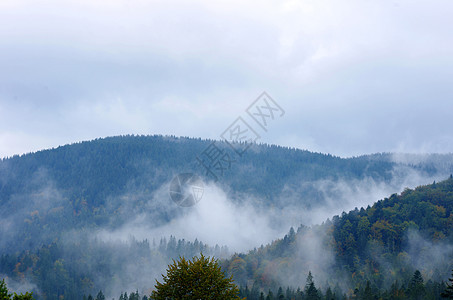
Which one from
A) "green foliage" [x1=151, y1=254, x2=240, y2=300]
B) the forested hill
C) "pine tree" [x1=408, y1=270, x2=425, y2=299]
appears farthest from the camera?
the forested hill

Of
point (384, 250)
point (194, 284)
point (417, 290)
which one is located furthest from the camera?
point (384, 250)

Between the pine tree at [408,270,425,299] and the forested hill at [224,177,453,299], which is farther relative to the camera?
the forested hill at [224,177,453,299]

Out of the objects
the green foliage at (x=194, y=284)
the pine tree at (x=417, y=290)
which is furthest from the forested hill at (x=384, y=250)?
the green foliage at (x=194, y=284)

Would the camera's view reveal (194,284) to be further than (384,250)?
No

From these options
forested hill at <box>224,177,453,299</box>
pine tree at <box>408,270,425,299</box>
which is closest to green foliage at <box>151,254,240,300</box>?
pine tree at <box>408,270,425,299</box>

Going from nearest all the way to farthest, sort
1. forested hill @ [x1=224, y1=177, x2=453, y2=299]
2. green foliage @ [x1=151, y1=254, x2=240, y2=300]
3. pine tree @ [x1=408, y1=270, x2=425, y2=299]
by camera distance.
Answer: green foliage @ [x1=151, y1=254, x2=240, y2=300] < pine tree @ [x1=408, y1=270, x2=425, y2=299] < forested hill @ [x1=224, y1=177, x2=453, y2=299]

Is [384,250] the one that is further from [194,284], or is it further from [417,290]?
[194,284]

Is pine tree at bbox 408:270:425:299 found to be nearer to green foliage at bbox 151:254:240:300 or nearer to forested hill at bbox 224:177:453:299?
forested hill at bbox 224:177:453:299

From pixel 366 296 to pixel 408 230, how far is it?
255 feet

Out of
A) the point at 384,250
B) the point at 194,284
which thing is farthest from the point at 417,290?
the point at 194,284

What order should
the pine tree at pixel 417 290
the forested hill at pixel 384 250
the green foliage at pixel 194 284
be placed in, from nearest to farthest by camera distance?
1. the green foliage at pixel 194 284
2. the pine tree at pixel 417 290
3. the forested hill at pixel 384 250

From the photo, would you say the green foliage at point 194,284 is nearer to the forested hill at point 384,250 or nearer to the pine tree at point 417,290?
the pine tree at point 417,290

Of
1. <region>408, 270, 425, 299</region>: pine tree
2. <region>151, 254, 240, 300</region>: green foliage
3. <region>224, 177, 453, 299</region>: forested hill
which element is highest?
<region>224, 177, 453, 299</region>: forested hill

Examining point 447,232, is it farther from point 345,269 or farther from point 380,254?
point 345,269
